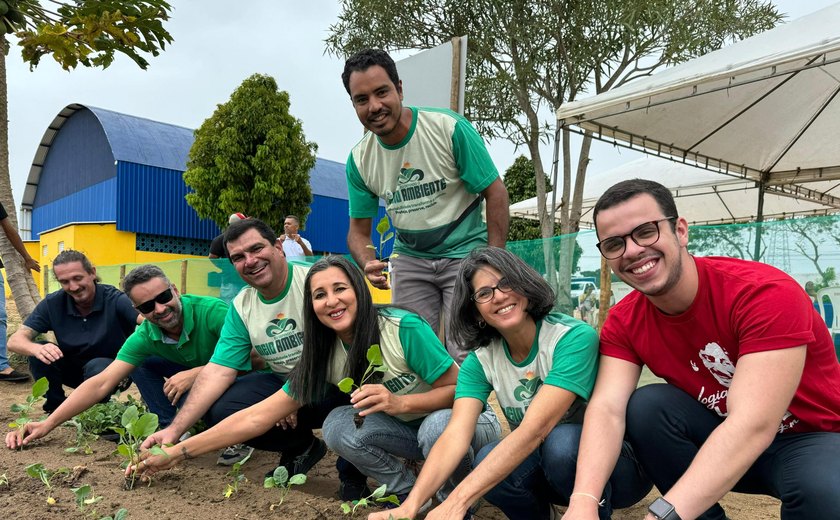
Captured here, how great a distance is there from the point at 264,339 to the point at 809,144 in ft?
24.2

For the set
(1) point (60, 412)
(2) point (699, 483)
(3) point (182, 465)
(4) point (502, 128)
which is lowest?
(3) point (182, 465)

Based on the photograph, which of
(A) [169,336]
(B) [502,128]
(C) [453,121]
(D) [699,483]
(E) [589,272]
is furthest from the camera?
(B) [502,128]

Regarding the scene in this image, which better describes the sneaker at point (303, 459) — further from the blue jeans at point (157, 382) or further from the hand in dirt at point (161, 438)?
the blue jeans at point (157, 382)

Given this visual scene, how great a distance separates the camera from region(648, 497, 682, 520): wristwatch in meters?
1.45

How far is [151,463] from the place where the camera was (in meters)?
2.38

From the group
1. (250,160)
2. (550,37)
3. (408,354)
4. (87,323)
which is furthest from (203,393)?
(250,160)

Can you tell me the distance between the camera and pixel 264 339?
2768 mm

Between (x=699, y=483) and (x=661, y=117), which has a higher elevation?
(x=661, y=117)

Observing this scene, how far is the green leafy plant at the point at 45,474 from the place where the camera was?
231cm

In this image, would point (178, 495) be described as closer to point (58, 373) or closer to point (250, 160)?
point (58, 373)

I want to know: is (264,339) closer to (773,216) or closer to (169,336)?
(169,336)

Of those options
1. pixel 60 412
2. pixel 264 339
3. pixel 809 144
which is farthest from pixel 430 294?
pixel 809 144

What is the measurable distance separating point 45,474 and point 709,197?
12.2 metres

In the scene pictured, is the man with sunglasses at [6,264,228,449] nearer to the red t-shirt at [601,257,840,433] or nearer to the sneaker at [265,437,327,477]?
the sneaker at [265,437,327,477]
